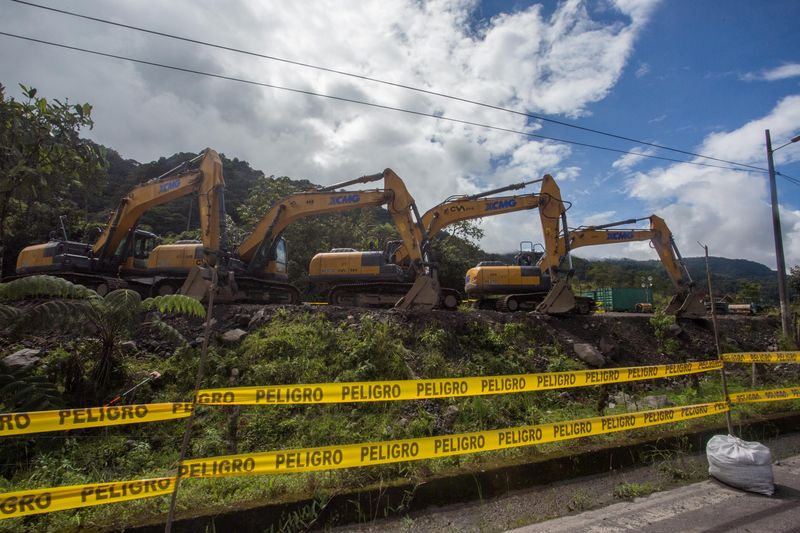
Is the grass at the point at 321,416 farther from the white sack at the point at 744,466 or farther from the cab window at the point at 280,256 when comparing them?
the cab window at the point at 280,256

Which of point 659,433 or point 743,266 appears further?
point 743,266

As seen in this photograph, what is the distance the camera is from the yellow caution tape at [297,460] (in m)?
2.51

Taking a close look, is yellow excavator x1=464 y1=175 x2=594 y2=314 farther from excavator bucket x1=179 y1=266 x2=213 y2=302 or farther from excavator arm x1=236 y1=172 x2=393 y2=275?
excavator bucket x1=179 y1=266 x2=213 y2=302

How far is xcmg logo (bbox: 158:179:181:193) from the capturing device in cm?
1207

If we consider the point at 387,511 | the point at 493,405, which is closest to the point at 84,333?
the point at 387,511

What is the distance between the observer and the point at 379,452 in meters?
3.28

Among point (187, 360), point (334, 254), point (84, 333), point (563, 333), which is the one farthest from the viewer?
point (334, 254)

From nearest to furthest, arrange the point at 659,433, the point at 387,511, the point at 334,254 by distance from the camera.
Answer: the point at 387,511 < the point at 659,433 < the point at 334,254

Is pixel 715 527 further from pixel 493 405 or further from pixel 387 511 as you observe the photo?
pixel 493 405

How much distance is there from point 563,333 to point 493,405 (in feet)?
18.6

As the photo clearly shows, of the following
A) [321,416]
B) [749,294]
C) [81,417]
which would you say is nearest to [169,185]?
[321,416]

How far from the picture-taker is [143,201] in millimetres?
12633

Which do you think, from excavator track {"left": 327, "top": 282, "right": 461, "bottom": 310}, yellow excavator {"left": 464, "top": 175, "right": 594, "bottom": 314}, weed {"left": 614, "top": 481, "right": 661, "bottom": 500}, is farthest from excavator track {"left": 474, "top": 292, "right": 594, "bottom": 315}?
weed {"left": 614, "top": 481, "right": 661, "bottom": 500}

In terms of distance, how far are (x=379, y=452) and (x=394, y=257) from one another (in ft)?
36.5
